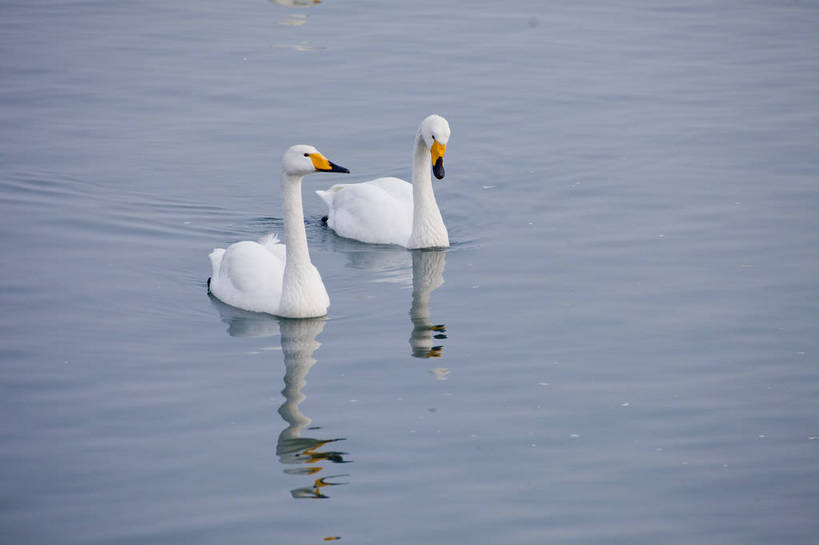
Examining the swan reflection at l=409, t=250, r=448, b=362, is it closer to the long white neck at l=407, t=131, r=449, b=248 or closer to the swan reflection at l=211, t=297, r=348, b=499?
the long white neck at l=407, t=131, r=449, b=248

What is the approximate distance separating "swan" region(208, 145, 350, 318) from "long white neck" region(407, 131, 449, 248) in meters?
2.24

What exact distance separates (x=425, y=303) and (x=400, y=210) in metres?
2.67

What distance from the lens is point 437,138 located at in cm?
1430

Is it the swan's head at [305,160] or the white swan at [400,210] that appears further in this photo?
the white swan at [400,210]

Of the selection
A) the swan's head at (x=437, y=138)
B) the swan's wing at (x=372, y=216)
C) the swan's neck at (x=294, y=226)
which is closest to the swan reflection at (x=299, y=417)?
the swan's neck at (x=294, y=226)

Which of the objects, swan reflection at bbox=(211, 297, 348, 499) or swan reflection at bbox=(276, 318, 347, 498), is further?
swan reflection at bbox=(211, 297, 348, 499)

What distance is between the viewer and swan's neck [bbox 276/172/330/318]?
12234 millimetres

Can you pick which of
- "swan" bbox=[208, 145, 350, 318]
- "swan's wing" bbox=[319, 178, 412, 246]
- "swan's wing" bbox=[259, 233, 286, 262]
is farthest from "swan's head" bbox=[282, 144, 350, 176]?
"swan's wing" bbox=[319, 178, 412, 246]

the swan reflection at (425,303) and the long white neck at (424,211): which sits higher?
the long white neck at (424,211)

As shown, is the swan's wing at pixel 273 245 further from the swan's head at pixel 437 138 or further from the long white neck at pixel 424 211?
the swan's head at pixel 437 138

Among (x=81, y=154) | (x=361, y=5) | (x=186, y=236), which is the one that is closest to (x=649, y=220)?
(x=186, y=236)

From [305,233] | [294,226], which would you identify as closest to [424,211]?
[305,233]

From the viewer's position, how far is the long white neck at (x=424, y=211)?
1479 cm

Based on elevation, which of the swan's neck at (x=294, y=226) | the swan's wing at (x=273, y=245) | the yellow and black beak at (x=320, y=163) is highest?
the yellow and black beak at (x=320, y=163)
